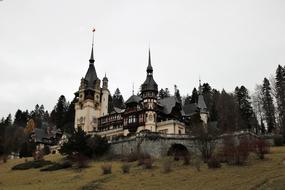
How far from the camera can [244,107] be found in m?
78.9

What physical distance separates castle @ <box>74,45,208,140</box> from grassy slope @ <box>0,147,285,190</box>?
21.0 meters

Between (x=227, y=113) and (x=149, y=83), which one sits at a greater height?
(x=149, y=83)

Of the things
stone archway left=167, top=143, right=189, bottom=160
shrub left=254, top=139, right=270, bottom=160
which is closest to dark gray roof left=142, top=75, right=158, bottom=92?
stone archway left=167, top=143, right=189, bottom=160

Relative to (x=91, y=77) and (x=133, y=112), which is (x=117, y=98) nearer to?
(x=91, y=77)

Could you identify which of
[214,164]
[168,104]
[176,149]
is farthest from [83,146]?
[214,164]

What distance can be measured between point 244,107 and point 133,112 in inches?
1078

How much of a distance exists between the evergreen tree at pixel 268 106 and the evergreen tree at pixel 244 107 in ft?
12.0

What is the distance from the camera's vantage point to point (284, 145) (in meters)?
51.8

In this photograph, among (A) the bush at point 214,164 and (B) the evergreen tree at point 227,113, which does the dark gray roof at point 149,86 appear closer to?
(B) the evergreen tree at point 227,113

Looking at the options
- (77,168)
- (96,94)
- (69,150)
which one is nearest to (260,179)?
(77,168)

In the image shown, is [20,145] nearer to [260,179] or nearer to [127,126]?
[127,126]

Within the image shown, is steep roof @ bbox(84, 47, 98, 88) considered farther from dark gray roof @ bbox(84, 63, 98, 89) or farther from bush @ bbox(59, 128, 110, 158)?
bush @ bbox(59, 128, 110, 158)

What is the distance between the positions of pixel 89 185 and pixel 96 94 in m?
47.5

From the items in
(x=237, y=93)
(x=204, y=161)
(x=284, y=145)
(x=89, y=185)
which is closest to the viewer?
(x=89, y=185)
